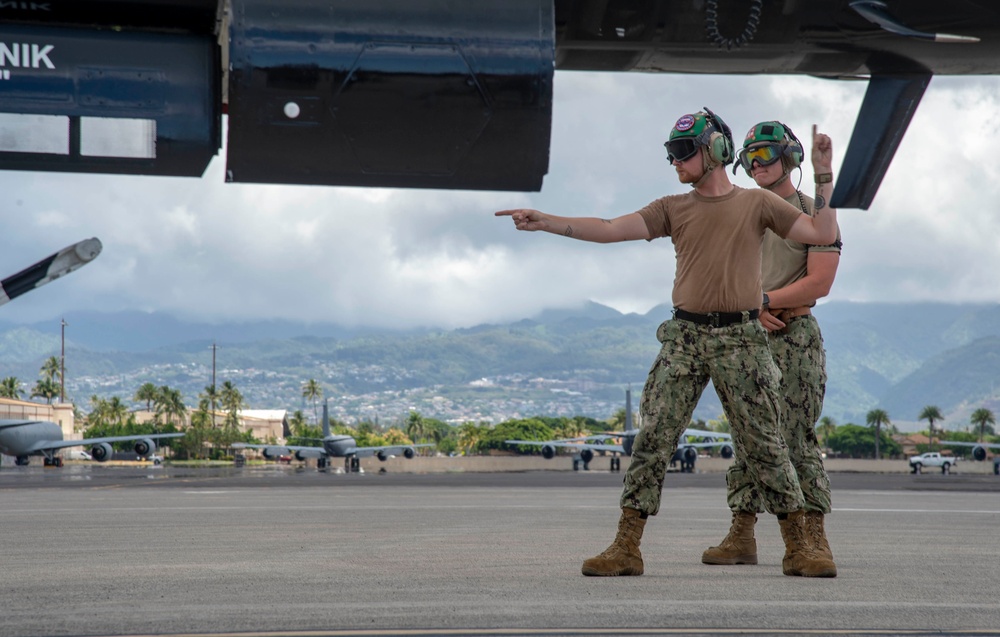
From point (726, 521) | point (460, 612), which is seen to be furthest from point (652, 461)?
point (726, 521)

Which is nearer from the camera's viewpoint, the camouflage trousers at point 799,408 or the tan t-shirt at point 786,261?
the camouflage trousers at point 799,408

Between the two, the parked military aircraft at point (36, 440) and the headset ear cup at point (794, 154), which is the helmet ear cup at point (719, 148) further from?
the parked military aircraft at point (36, 440)

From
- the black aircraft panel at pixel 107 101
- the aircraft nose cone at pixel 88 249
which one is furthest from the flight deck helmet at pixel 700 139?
the aircraft nose cone at pixel 88 249

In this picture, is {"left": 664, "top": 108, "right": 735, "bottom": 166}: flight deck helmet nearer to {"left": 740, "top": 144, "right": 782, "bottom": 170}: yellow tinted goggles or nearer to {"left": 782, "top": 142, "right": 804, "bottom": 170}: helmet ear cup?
{"left": 740, "top": 144, "right": 782, "bottom": 170}: yellow tinted goggles

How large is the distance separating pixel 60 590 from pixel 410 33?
3.61 m

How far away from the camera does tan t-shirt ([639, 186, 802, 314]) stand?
5.82 m

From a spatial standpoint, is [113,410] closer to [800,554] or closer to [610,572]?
[610,572]

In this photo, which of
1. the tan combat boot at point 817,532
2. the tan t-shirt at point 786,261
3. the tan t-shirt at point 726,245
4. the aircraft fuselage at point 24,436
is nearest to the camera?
the tan t-shirt at point 726,245

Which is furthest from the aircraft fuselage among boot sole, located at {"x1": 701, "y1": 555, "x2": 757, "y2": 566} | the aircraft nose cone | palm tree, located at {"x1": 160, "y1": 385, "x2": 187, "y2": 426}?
palm tree, located at {"x1": 160, "y1": 385, "x2": 187, "y2": 426}

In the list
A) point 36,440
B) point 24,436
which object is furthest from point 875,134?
point 36,440

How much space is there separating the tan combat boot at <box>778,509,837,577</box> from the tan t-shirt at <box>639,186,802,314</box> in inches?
51.2

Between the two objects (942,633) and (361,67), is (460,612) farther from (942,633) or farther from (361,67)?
(361,67)

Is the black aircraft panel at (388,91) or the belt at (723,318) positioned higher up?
the black aircraft panel at (388,91)

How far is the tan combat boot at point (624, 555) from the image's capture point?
5688 millimetres
